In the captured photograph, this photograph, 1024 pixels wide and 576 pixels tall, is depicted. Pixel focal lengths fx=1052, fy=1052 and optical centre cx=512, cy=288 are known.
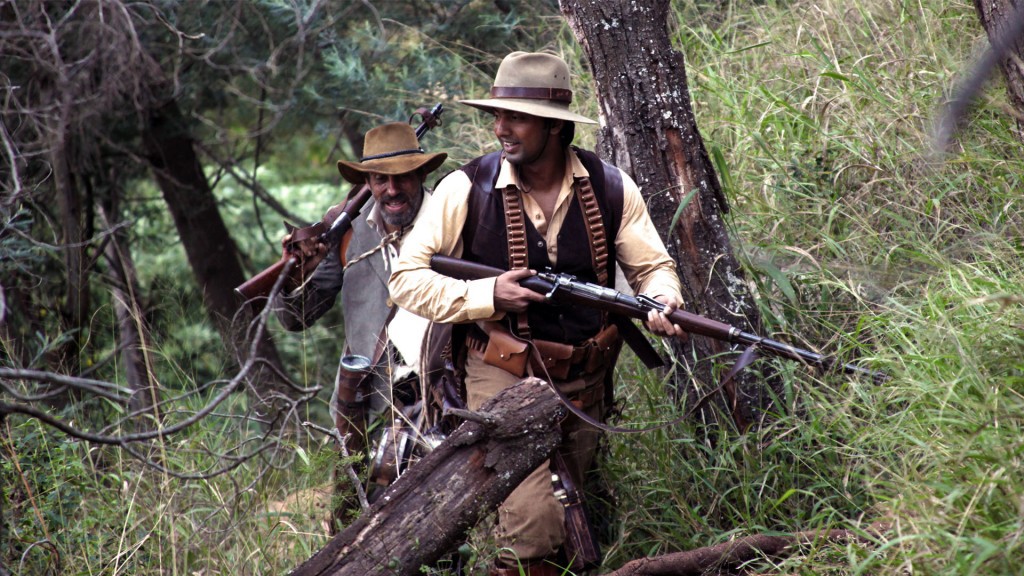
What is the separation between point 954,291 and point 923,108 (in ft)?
6.25

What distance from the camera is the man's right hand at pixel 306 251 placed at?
5410 millimetres

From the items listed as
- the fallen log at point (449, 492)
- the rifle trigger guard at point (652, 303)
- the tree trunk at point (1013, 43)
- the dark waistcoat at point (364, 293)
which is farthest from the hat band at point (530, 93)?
the tree trunk at point (1013, 43)

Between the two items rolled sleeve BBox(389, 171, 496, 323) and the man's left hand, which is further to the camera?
rolled sleeve BBox(389, 171, 496, 323)

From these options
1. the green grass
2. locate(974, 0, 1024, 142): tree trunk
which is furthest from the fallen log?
locate(974, 0, 1024, 142): tree trunk

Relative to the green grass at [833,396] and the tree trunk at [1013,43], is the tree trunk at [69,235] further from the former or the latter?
the tree trunk at [1013,43]

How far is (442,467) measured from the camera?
141 inches

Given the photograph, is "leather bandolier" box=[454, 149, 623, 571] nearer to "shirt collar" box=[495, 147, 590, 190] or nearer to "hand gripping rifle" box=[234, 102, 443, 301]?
"shirt collar" box=[495, 147, 590, 190]

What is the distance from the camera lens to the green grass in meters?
3.33

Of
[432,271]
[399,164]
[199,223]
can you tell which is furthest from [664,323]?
[199,223]

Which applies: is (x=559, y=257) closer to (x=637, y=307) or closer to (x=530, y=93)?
(x=637, y=307)

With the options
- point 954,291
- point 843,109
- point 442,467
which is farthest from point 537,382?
point 843,109

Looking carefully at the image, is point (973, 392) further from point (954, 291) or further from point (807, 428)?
point (807, 428)

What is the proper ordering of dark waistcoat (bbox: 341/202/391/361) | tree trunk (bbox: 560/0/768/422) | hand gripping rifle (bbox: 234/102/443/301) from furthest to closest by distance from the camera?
1. dark waistcoat (bbox: 341/202/391/361)
2. hand gripping rifle (bbox: 234/102/443/301)
3. tree trunk (bbox: 560/0/768/422)

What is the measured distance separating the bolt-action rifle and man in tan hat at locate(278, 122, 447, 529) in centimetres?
108
